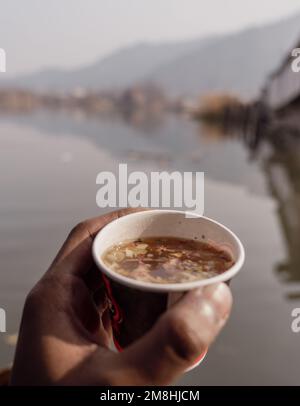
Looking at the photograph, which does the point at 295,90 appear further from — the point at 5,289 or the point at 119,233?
the point at 119,233

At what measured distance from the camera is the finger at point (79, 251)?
1.57m

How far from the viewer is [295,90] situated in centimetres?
1369

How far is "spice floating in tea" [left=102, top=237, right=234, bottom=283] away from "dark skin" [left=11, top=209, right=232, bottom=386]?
18cm

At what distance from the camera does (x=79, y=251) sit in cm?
160

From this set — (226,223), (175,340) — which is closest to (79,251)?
(175,340)

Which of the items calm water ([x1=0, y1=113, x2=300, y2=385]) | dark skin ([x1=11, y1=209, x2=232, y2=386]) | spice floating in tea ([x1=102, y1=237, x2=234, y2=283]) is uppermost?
spice floating in tea ([x1=102, y1=237, x2=234, y2=283])

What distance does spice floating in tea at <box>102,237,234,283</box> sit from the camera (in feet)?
4.89

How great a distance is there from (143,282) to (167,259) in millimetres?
347

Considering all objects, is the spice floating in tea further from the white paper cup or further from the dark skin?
the dark skin

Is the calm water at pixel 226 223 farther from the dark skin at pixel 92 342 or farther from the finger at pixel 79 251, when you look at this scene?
the dark skin at pixel 92 342

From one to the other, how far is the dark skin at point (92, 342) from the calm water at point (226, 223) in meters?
2.85

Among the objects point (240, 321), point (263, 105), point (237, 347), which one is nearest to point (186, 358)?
point (237, 347)

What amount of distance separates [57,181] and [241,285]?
23.9 feet

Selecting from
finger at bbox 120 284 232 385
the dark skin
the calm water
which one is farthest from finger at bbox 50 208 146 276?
the calm water
